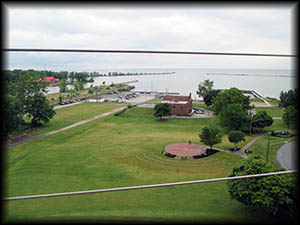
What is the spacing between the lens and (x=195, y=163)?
9.29m

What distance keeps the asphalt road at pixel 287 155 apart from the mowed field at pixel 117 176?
5.23ft

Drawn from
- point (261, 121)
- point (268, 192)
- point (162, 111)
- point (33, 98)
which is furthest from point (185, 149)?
point (33, 98)

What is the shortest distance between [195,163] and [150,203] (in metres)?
4.06

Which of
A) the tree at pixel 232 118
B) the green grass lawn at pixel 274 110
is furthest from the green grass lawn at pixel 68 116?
the green grass lawn at pixel 274 110

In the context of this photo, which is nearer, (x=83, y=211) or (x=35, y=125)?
(x=83, y=211)

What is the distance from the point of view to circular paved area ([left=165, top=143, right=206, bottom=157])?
10359 mm

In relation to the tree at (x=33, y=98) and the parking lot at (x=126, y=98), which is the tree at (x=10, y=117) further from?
the parking lot at (x=126, y=98)

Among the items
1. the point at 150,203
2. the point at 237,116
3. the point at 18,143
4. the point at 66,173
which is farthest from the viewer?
the point at 237,116

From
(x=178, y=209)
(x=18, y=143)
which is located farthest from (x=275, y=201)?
(x=18, y=143)

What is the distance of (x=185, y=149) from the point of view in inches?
429

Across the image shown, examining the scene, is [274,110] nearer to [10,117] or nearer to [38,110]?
[38,110]

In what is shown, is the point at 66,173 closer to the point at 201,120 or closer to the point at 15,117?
the point at 15,117

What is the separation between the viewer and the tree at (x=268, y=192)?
Answer: 480 cm

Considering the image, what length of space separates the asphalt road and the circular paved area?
3138mm
